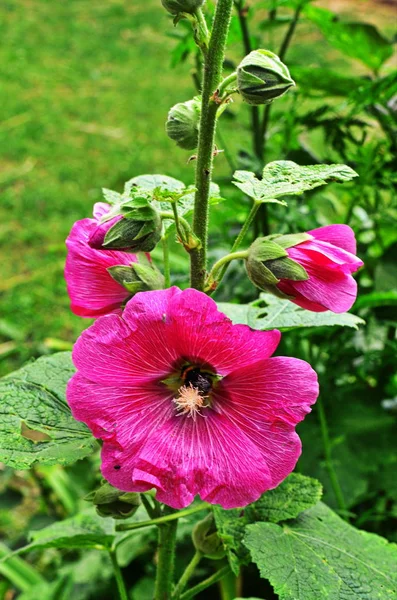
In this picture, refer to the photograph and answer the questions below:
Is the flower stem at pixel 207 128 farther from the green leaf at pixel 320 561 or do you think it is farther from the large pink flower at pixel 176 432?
the green leaf at pixel 320 561

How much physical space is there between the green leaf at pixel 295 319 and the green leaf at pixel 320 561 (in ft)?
0.79

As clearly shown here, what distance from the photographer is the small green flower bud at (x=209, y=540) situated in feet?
2.97

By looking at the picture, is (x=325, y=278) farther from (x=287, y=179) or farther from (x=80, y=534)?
(x=80, y=534)

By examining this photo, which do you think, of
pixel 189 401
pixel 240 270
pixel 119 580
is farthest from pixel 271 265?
pixel 240 270

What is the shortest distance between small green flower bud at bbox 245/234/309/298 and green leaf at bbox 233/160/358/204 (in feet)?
0.16

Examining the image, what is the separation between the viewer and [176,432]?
2.45 ft

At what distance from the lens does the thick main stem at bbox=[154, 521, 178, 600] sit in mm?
897

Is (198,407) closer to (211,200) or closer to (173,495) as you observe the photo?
(173,495)

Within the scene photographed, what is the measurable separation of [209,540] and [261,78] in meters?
0.55

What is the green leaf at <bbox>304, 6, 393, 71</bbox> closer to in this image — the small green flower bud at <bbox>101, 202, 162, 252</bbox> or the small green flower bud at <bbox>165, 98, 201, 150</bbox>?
the small green flower bud at <bbox>165, 98, 201, 150</bbox>

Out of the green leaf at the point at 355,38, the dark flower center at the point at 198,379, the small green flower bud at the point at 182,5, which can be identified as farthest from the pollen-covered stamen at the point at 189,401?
the green leaf at the point at 355,38

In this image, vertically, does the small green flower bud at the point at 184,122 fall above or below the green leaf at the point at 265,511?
above

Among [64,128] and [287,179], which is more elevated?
[287,179]

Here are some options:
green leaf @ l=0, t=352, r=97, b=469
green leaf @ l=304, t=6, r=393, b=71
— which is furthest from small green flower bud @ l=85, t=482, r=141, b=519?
green leaf @ l=304, t=6, r=393, b=71
